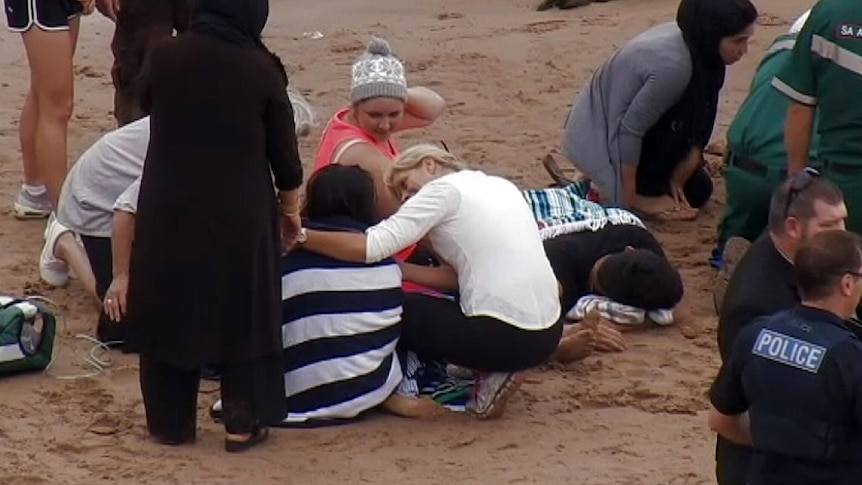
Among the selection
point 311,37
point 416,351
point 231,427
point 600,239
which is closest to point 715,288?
point 600,239

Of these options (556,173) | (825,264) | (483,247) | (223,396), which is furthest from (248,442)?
(556,173)

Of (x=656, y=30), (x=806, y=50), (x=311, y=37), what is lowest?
(x=311, y=37)

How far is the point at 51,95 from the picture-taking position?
24.4ft

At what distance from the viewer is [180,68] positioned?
17.0 ft

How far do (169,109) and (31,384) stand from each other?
4.66 feet

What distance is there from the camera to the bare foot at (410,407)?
5.87 metres

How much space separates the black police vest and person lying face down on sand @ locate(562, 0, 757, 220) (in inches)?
148

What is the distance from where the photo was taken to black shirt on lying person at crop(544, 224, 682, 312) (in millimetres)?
6805

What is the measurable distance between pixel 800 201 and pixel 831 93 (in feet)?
5.99

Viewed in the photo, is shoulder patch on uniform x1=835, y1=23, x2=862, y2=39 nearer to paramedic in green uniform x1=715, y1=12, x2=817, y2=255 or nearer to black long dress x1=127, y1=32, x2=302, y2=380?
paramedic in green uniform x1=715, y1=12, x2=817, y2=255

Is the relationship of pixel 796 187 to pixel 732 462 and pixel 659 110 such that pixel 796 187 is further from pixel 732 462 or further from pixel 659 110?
pixel 659 110

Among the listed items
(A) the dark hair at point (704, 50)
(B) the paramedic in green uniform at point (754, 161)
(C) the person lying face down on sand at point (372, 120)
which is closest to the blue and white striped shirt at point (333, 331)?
(C) the person lying face down on sand at point (372, 120)

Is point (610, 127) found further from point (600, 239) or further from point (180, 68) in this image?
point (180, 68)

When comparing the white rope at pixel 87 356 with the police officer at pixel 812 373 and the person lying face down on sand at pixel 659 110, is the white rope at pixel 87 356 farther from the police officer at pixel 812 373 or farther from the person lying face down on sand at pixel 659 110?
the police officer at pixel 812 373
